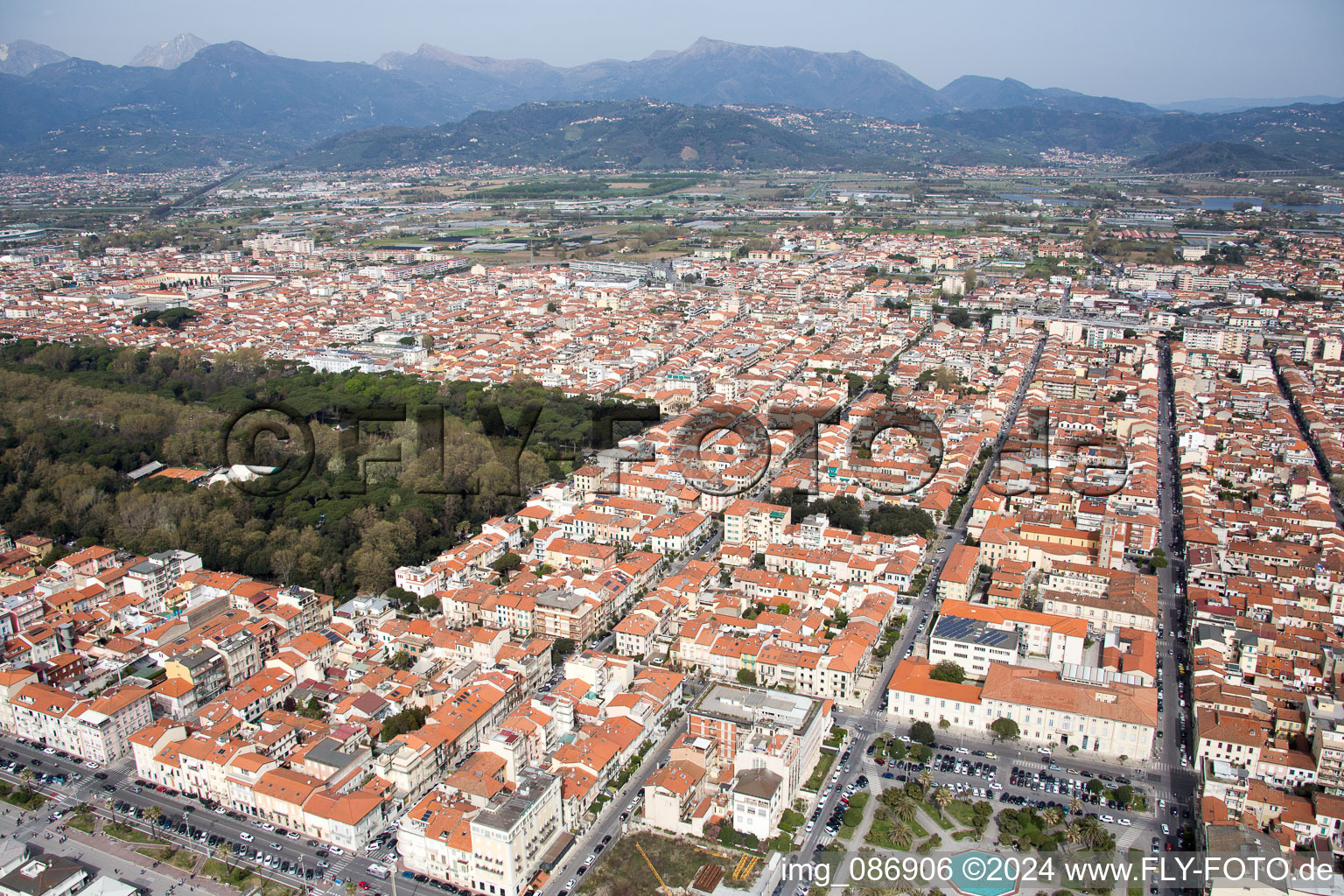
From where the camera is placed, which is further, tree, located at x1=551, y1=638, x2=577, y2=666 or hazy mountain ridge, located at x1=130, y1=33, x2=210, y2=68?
hazy mountain ridge, located at x1=130, y1=33, x2=210, y2=68

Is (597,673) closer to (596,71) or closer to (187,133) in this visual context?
(187,133)

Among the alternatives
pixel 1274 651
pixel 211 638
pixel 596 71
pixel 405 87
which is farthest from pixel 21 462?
pixel 596 71

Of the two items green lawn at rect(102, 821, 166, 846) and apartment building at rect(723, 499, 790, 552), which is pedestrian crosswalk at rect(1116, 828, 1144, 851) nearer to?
apartment building at rect(723, 499, 790, 552)

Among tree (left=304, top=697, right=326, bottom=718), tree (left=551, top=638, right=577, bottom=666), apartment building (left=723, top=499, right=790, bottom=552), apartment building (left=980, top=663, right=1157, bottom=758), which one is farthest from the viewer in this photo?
apartment building (left=723, top=499, right=790, bottom=552)

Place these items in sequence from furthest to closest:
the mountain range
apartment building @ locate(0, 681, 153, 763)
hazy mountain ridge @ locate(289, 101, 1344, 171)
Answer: the mountain range
hazy mountain ridge @ locate(289, 101, 1344, 171)
apartment building @ locate(0, 681, 153, 763)

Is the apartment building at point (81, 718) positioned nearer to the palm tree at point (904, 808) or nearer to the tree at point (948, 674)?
the palm tree at point (904, 808)

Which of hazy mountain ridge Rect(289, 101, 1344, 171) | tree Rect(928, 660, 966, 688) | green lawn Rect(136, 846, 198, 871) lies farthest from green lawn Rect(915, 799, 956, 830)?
hazy mountain ridge Rect(289, 101, 1344, 171)
